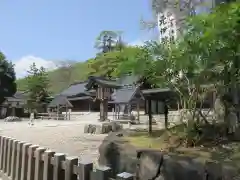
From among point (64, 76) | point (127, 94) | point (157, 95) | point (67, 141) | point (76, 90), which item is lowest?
point (67, 141)

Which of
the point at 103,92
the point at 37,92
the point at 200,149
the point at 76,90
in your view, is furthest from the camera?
the point at 76,90

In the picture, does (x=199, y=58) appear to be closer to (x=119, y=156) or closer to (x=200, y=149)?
(x=200, y=149)

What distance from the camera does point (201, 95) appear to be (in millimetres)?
5883

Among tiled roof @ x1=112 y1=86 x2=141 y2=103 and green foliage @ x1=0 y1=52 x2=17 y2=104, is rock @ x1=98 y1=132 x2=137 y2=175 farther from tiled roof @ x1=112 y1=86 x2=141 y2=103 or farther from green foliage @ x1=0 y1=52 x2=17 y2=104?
green foliage @ x1=0 y1=52 x2=17 y2=104

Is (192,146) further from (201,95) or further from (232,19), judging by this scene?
(232,19)

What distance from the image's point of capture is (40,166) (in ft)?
10.9

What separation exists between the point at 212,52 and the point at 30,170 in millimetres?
3678

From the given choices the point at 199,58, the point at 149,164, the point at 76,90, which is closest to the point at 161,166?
the point at 149,164

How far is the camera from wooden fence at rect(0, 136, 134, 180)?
2.41m

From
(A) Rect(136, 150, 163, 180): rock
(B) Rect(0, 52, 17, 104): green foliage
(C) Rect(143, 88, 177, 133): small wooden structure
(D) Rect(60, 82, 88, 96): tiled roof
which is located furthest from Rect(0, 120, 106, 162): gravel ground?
(D) Rect(60, 82, 88, 96): tiled roof

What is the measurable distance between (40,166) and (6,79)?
4476 cm

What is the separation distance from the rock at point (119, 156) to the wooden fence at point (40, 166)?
6.31 feet

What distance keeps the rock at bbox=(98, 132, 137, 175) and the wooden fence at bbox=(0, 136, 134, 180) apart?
192cm

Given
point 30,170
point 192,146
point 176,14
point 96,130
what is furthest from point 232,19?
point 96,130
